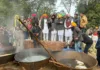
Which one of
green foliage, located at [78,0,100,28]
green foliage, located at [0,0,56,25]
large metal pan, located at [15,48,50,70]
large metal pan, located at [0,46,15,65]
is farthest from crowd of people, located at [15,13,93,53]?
green foliage, located at [78,0,100,28]

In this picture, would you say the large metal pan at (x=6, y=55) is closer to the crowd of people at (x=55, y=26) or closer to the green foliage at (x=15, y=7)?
the crowd of people at (x=55, y=26)

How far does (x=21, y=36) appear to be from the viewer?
8984 millimetres

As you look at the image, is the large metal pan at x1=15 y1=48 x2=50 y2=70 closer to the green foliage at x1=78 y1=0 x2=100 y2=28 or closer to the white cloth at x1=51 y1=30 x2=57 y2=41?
the white cloth at x1=51 y1=30 x2=57 y2=41

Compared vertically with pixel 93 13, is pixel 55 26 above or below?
below

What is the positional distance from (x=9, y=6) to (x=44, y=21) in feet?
23.3

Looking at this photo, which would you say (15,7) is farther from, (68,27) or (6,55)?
(6,55)

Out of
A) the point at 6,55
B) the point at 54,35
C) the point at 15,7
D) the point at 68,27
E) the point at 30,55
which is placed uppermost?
the point at 15,7

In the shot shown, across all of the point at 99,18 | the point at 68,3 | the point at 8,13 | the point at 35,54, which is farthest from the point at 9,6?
the point at 68,3

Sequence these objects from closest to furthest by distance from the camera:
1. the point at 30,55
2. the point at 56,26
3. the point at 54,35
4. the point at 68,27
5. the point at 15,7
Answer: the point at 30,55 < the point at 68,27 < the point at 56,26 < the point at 54,35 < the point at 15,7

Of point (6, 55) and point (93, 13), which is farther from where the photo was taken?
point (93, 13)

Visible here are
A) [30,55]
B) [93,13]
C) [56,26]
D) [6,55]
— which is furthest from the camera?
[93,13]

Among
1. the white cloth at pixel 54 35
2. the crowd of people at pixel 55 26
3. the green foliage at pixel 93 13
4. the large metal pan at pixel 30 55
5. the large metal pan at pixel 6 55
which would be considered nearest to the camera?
the large metal pan at pixel 30 55

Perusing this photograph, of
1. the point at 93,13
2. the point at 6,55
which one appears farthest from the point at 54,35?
the point at 93,13

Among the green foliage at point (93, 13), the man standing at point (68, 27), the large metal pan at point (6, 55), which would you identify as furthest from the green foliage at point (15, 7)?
the green foliage at point (93, 13)
